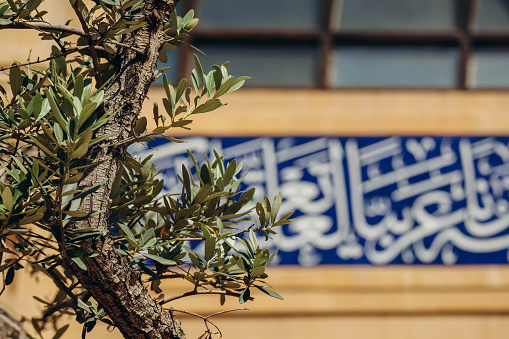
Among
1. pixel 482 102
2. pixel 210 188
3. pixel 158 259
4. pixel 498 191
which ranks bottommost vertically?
pixel 158 259

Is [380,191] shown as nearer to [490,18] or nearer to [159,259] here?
[490,18]

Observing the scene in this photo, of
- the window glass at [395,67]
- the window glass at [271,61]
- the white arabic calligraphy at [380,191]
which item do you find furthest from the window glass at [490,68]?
the window glass at [271,61]

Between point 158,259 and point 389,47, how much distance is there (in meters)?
4.85

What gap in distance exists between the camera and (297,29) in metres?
5.89

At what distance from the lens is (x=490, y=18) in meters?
5.94

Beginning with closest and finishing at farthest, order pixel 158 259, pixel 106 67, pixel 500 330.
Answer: pixel 158 259
pixel 106 67
pixel 500 330

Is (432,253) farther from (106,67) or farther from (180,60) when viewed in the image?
(106,67)

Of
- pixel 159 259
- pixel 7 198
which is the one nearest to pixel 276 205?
pixel 159 259

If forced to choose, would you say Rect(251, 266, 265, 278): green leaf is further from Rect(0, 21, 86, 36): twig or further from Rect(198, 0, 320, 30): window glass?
Rect(198, 0, 320, 30): window glass

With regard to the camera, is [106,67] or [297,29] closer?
[106,67]

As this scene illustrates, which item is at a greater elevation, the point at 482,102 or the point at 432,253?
the point at 482,102

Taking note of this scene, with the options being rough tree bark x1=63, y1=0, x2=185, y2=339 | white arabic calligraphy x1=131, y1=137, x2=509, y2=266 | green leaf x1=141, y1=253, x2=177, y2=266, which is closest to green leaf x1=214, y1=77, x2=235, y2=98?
rough tree bark x1=63, y1=0, x2=185, y2=339

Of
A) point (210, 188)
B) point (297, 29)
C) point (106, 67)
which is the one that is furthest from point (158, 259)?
point (297, 29)

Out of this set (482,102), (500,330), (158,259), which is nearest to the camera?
(158,259)
